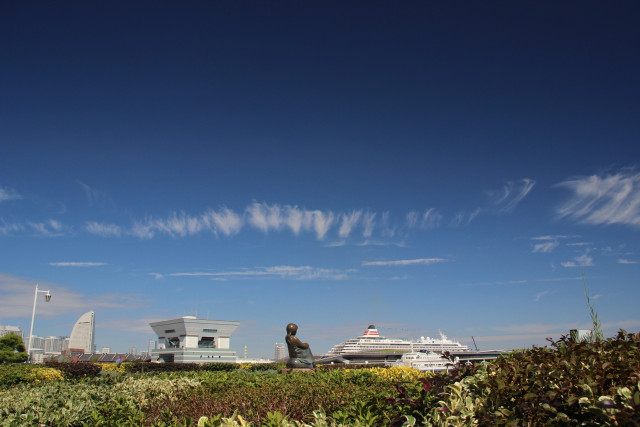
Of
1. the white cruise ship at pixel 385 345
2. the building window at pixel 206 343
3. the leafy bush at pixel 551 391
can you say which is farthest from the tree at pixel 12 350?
the white cruise ship at pixel 385 345

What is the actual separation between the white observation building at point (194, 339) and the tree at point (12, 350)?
1571cm

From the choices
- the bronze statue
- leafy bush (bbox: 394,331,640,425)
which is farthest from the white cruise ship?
leafy bush (bbox: 394,331,640,425)

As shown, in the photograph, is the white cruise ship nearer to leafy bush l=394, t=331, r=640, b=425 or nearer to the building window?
the building window

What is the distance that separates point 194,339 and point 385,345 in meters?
41.0

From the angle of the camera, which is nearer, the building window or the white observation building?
the white observation building

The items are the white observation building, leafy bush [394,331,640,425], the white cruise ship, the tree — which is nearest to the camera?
leafy bush [394,331,640,425]

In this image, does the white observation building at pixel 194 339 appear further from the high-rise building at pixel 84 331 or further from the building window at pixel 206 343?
the high-rise building at pixel 84 331

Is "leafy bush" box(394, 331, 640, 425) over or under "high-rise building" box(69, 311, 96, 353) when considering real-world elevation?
under

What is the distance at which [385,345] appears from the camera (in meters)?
79.6

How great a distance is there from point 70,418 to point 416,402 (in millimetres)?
4592

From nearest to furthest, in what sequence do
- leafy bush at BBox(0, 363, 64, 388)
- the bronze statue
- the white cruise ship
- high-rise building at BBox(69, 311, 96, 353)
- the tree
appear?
leafy bush at BBox(0, 363, 64, 388), the bronze statue, the tree, the white cruise ship, high-rise building at BBox(69, 311, 96, 353)

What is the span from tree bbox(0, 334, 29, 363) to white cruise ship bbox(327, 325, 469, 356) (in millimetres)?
52479

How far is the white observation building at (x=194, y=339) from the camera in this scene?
155ft

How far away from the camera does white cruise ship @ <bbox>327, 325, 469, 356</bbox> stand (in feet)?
253
